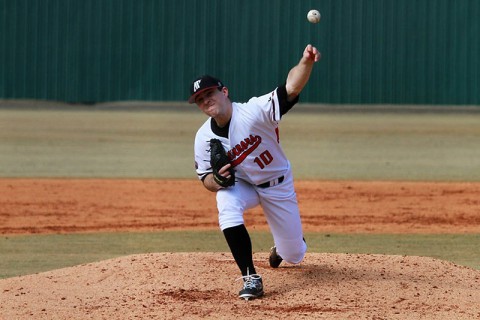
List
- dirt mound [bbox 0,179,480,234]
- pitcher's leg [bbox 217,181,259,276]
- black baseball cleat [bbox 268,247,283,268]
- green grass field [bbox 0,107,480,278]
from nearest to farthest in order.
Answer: pitcher's leg [bbox 217,181,259,276]
black baseball cleat [bbox 268,247,283,268]
green grass field [bbox 0,107,480,278]
dirt mound [bbox 0,179,480,234]

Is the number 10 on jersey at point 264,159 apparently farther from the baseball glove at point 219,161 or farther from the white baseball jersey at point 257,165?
the baseball glove at point 219,161

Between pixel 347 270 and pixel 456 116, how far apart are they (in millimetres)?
17718

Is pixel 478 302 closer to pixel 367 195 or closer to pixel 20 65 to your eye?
pixel 367 195

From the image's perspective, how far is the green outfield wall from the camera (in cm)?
2273

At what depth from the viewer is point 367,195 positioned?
12641 mm

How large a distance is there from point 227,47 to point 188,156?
18.8 ft

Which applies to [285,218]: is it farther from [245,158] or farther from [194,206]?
[194,206]

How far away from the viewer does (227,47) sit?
22.8m

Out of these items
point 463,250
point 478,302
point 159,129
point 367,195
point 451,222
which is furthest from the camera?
point 159,129

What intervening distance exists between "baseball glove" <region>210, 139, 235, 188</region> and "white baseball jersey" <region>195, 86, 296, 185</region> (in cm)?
6

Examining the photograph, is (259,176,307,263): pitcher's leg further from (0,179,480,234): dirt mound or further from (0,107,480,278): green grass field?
(0,179,480,234): dirt mound

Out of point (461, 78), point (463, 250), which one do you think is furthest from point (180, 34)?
point (463, 250)

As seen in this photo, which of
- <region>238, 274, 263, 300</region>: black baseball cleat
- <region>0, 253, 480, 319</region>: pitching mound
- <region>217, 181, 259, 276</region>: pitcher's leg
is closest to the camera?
<region>0, 253, 480, 319</region>: pitching mound

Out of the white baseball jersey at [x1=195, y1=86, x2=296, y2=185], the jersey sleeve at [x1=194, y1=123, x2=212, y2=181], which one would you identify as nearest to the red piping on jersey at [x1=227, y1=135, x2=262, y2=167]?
the white baseball jersey at [x1=195, y1=86, x2=296, y2=185]
